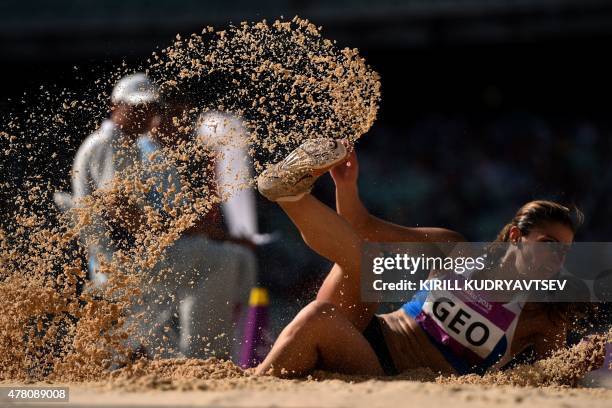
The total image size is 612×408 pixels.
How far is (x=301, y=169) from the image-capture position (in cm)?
330

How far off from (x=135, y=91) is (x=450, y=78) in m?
3.91

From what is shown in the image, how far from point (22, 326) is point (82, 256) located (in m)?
0.52

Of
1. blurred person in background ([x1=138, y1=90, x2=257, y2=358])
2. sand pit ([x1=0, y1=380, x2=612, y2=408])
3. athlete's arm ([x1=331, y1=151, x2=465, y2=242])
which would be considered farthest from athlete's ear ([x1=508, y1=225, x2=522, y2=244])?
blurred person in background ([x1=138, y1=90, x2=257, y2=358])

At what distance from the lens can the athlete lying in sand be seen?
3.17 m

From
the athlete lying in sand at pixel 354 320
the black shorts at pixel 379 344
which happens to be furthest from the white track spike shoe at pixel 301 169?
the black shorts at pixel 379 344

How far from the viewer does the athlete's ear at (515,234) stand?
346cm

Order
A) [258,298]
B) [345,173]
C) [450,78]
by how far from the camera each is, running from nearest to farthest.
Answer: [345,173] < [258,298] < [450,78]

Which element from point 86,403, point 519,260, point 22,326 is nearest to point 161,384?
point 86,403

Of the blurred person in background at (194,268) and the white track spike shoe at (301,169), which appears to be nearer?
the white track spike shoe at (301,169)

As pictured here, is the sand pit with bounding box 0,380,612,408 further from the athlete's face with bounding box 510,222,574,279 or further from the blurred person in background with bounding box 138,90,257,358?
the blurred person in background with bounding box 138,90,257,358

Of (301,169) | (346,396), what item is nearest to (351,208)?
(301,169)

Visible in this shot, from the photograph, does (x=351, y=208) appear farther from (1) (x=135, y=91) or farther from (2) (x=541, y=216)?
(1) (x=135, y=91)

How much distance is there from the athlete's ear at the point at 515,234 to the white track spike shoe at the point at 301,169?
745 mm

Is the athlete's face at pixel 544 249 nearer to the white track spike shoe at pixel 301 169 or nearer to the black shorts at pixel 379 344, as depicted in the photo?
the black shorts at pixel 379 344
